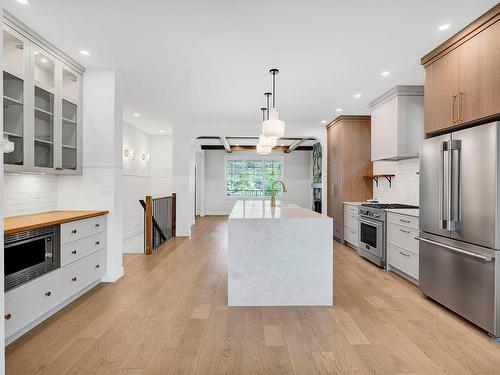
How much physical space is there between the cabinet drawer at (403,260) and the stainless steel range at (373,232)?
0.15 m

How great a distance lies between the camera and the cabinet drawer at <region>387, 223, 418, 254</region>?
11.8 ft

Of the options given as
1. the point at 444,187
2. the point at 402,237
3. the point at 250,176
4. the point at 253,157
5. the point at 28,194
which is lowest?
the point at 402,237

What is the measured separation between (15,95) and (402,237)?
4.52m

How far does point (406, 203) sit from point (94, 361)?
15.3ft

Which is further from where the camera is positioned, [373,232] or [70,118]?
[373,232]

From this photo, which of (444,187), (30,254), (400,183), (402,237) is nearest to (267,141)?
(400,183)

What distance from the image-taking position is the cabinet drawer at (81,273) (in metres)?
2.87

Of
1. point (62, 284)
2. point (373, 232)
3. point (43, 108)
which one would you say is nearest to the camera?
point (62, 284)

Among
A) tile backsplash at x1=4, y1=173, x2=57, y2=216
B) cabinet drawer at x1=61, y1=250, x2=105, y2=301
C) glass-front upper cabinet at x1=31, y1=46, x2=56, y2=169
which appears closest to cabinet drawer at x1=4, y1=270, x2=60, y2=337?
cabinet drawer at x1=61, y1=250, x2=105, y2=301

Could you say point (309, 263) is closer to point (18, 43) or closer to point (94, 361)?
point (94, 361)

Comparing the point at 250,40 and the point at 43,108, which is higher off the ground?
the point at 250,40

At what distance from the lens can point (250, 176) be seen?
11.7m

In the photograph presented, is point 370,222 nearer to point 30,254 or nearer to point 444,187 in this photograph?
point 444,187

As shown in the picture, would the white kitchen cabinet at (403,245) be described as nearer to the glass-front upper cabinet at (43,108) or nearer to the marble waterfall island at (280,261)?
the marble waterfall island at (280,261)
